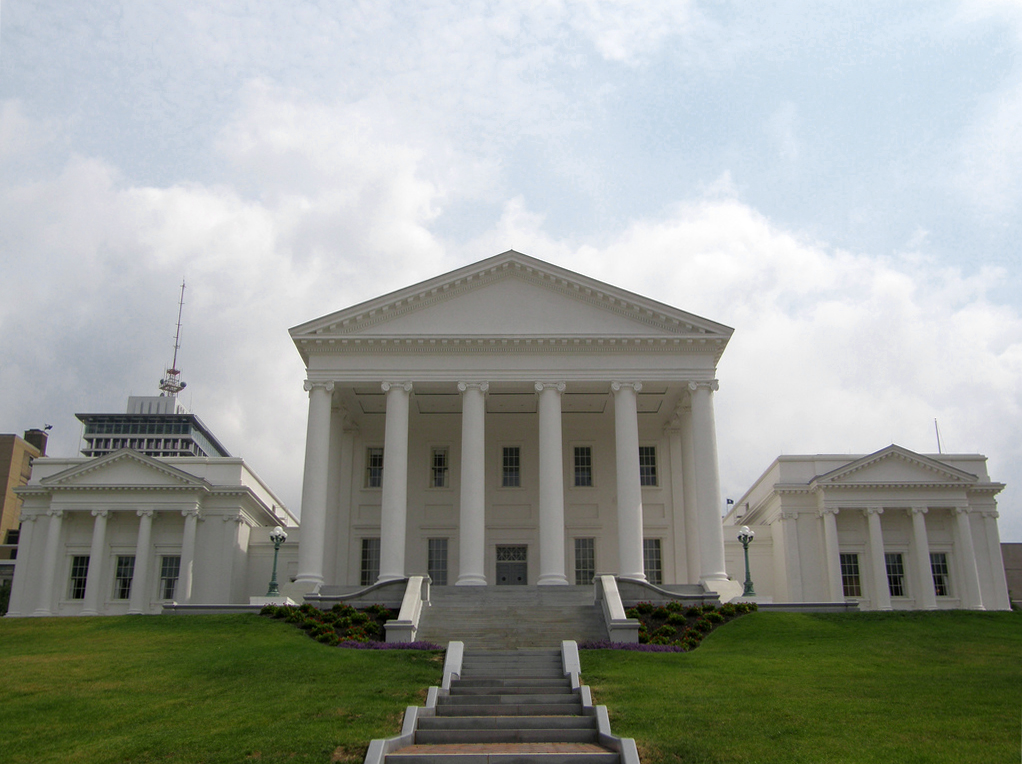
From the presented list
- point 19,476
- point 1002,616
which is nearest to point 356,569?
point 1002,616

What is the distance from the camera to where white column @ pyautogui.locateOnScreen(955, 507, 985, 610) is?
45844mm

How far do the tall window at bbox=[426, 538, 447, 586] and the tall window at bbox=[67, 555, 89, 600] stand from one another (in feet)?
57.6

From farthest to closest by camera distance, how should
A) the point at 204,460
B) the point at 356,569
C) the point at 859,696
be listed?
the point at 204,460, the point at 356,569, the point at 859,696

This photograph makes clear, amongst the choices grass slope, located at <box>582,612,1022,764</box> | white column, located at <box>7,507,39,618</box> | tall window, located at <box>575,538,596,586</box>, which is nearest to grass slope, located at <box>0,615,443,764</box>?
grass slope, located at <box>582,612,1022,764</box>

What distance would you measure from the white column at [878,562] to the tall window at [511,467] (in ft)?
57.0

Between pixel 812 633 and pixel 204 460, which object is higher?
pixel 204 460

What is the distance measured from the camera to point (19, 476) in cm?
9356

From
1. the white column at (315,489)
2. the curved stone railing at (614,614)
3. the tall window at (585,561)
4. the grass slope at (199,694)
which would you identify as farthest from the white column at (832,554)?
the grass slope at (199,694)

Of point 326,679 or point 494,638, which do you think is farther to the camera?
point 494,638

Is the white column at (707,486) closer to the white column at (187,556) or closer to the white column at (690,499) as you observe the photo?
the white column at (690,499)

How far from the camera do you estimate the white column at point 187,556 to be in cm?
4741

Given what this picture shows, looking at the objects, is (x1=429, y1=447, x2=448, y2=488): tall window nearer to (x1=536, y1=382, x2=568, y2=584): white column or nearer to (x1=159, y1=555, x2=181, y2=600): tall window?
(x1=536, y1=382, x2=568, y2=584): white column

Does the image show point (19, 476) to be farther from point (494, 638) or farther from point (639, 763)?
point (639, 763)

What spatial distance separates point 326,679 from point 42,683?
21.7 ft
